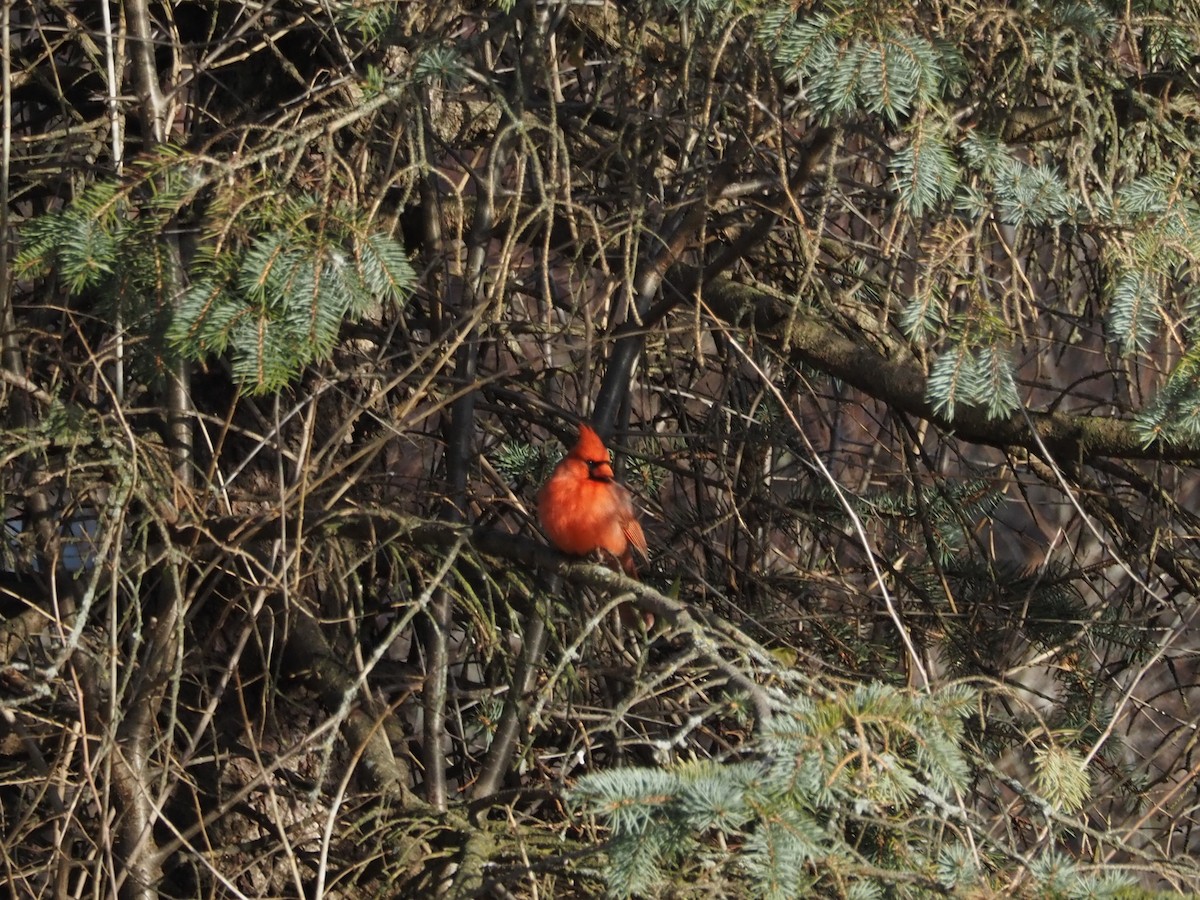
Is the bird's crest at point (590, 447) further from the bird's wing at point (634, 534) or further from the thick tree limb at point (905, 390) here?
the thick tree limb at point (905, 390)

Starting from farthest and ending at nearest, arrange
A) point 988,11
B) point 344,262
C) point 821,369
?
point 821,369, point 988,11, point 344,262

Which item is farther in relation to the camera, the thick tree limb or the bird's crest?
the bird's crest

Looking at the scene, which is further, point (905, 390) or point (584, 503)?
point (584, 503)

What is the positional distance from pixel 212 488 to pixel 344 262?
73cm

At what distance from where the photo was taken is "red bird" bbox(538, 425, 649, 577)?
3758 mm

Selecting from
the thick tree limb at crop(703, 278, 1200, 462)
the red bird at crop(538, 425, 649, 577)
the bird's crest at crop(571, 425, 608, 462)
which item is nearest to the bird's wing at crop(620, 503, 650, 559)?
the red bird at crop(538, 425, 649, 577)

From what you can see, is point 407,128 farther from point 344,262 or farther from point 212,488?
point 212,488

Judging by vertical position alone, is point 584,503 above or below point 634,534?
→ above

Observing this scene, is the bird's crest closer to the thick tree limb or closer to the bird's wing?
the bird's wing

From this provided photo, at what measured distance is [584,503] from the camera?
3.78 metres

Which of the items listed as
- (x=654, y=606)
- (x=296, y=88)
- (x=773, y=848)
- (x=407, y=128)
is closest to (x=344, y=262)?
(x=407, y=128)

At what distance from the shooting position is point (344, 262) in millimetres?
2631

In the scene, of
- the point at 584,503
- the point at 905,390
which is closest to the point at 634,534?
the point at 584,503

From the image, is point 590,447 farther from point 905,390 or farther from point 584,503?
point 905,390
